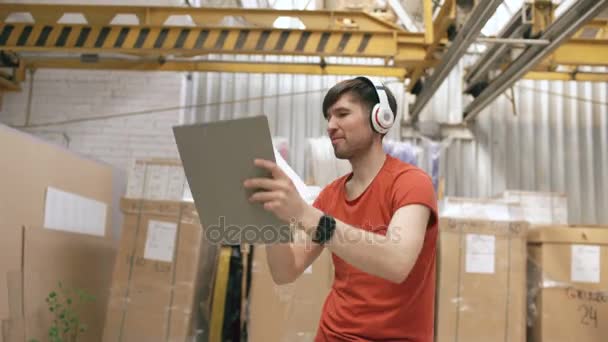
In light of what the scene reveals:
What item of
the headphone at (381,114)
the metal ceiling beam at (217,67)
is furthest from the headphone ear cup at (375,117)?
the metal ceiling beam at (217,67)

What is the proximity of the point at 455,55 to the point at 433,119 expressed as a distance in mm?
1704

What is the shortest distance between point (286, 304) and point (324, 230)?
8.85ft

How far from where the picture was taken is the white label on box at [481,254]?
13.1ft

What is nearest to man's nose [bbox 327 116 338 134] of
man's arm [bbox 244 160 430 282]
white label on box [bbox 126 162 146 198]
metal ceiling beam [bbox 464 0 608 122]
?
man's arm [bbox 244 160 430 282]

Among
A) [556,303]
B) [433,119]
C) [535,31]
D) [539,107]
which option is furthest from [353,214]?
[539,107]

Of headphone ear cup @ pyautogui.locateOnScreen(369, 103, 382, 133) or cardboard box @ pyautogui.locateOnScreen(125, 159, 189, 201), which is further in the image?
cardboard box @ pyautogui.locateOnScreen(125, 159, 189, 201)

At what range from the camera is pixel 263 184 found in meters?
1.49

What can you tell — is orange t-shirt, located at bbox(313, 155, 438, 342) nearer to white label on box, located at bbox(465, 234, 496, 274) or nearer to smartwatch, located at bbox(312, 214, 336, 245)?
smartwatch, located at bbox(312, 214, 336, 245)

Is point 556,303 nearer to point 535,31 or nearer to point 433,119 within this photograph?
point 535,31

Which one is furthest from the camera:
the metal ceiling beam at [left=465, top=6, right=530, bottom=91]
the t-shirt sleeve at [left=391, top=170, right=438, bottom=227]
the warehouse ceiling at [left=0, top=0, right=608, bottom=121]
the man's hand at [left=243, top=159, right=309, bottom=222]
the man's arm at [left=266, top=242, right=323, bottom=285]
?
the warehouse ceiling at [left=0, top=0, right=608, bottom=121]

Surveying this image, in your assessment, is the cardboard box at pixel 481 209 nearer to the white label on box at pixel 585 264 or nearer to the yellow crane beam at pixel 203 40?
the white label on box at pixel 585 264

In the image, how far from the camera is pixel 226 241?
1.66 metres

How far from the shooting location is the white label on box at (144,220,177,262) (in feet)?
13.5

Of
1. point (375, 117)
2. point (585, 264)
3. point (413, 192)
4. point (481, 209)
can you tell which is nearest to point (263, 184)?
point (413, 192)
